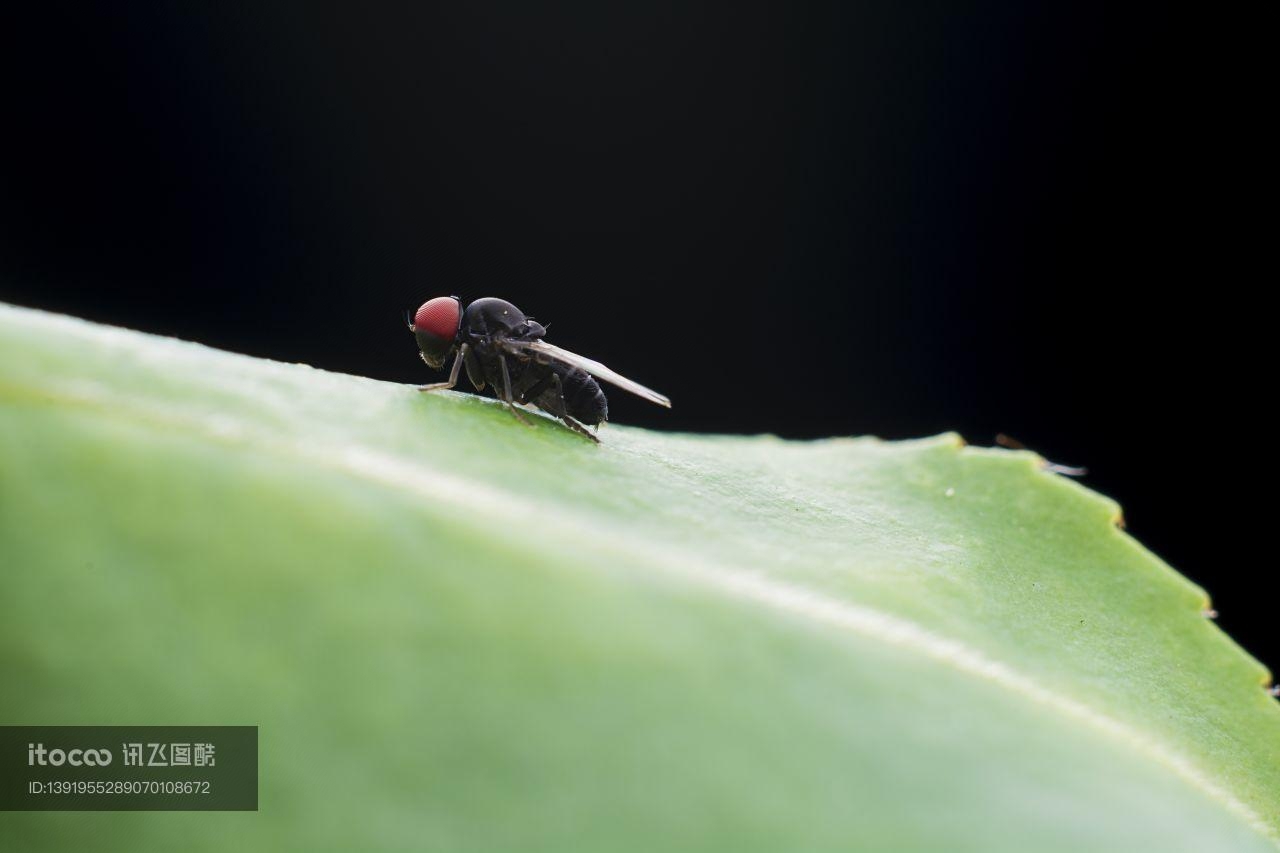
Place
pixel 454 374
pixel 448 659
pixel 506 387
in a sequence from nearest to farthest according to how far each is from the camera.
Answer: pixel 448 659 → pixel 506 387 → pixel 454 374

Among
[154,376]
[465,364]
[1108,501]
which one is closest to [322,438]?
[154,376]

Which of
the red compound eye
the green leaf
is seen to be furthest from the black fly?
the green leaf

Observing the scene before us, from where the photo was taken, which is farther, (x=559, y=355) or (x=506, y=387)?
(x=559, y=355)

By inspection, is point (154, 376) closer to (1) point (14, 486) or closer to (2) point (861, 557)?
(1) point (14, 486)

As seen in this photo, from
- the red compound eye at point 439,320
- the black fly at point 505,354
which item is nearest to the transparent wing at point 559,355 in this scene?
the black fly at point 505,354

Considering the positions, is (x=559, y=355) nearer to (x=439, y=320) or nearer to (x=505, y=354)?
(x=505, y=354)

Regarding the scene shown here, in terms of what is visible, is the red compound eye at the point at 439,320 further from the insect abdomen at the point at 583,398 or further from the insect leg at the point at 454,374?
the insect abdomen at the point at 583,398

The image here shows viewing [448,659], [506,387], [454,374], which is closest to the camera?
[448,659]

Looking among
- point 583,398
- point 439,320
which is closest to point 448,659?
point 583,398
